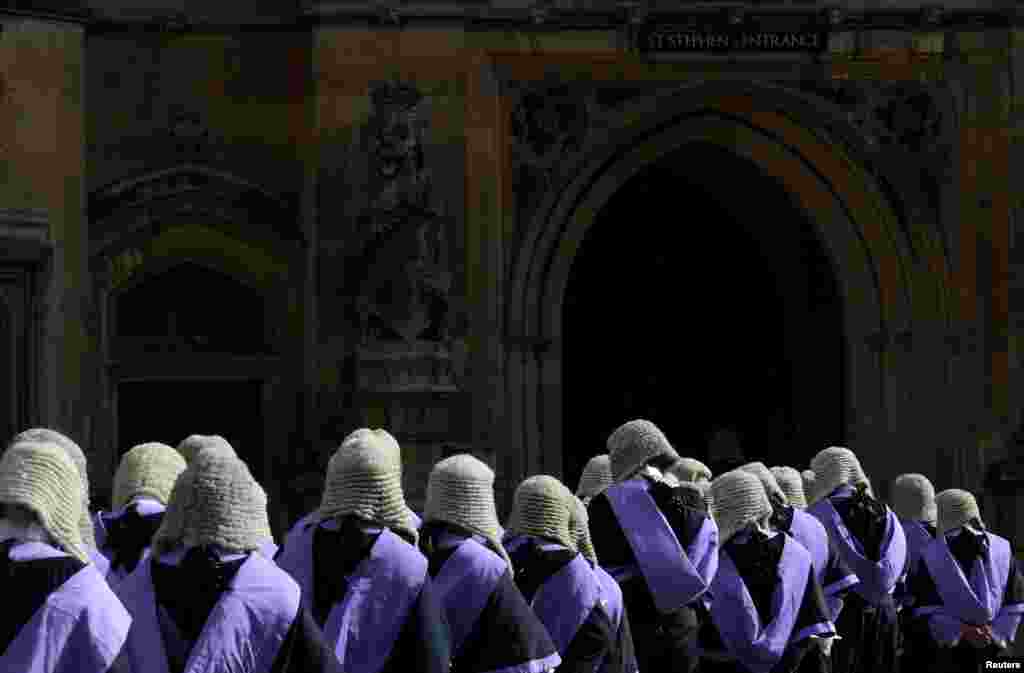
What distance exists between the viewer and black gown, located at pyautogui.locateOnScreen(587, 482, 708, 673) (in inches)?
441

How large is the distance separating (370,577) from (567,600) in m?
2.02

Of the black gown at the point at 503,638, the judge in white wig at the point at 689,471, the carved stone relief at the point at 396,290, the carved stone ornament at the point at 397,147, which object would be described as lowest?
the black gown at the point at 503,638

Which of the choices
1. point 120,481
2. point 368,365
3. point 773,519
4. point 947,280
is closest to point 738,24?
point 947,280

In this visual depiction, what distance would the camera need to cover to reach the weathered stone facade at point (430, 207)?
20000 millimetres

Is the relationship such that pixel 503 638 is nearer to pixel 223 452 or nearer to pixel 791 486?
pixel 223 452

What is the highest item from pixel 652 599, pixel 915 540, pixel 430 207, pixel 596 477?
pixel 430 207

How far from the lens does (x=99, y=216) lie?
20.4m

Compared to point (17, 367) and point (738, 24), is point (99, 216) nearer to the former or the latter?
point (17, 367)

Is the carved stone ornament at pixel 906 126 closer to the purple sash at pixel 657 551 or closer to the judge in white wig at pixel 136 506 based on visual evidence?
the purple sash at pixel 657 551

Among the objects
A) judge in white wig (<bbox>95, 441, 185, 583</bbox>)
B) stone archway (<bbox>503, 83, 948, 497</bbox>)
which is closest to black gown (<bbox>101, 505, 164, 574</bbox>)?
judge in white wig (<bbox>95, 441, 185, 583</bbox>)

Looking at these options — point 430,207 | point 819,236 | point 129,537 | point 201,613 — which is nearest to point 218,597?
point 201,613

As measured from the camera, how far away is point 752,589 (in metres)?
11.4

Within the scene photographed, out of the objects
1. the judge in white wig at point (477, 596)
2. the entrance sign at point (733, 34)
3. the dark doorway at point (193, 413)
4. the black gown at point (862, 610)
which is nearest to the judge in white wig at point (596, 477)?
the black gown at point (862, 610)

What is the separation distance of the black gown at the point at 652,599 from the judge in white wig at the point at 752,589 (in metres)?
0.14
